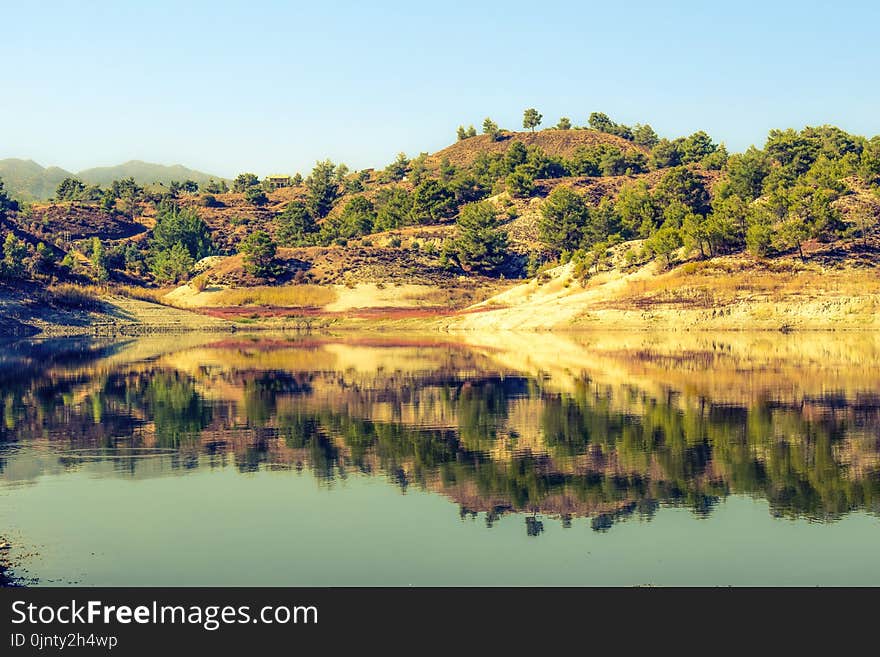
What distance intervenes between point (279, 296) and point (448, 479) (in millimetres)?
132297

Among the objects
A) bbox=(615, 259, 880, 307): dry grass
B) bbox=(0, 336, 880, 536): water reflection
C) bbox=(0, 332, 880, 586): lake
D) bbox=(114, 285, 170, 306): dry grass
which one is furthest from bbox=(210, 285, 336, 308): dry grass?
bbox=(0, 332, 880, 586): lake

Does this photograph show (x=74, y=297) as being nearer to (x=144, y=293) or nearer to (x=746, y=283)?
(x=144, y=293)

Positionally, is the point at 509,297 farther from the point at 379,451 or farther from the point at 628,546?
the point at 628,546

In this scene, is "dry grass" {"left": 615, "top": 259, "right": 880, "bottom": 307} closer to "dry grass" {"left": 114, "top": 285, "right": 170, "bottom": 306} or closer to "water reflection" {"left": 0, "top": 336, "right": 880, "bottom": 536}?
"water reflection" {"left": 0, "top": 336, "right": 880, "bottom": 536}

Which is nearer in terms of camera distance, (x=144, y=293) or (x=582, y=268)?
(x=582, y=268)

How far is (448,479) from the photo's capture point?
28906 mm

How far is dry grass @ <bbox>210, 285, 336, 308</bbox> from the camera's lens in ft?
511

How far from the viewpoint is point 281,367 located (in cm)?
6994

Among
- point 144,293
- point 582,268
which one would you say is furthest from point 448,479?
point 144,293

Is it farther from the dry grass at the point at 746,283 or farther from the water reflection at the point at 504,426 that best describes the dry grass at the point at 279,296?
the water reflection at the point at 504,426

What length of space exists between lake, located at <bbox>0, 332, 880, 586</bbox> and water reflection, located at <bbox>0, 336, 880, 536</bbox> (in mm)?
163
